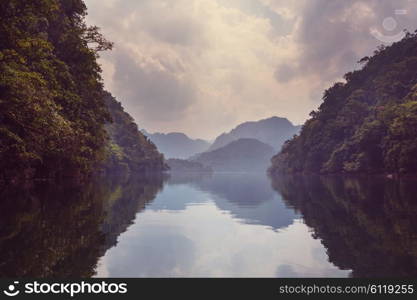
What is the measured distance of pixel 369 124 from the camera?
76.0 m

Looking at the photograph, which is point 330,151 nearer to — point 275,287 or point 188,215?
point 188,215

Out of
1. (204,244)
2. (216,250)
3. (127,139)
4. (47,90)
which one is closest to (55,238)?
(204,244)

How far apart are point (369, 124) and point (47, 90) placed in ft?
226

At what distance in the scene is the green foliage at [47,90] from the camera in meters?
20.0

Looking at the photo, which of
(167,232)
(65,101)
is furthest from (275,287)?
(65,101)

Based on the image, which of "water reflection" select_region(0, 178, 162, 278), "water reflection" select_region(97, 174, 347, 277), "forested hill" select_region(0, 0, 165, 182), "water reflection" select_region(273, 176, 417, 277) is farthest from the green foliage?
"water reflection" select_region(273, 176, 417, 277)

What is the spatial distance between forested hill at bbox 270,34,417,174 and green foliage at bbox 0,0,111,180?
49.1m

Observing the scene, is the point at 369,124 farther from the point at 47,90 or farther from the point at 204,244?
the point at 204,244

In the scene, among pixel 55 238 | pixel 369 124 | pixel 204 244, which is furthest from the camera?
pixel 369 124

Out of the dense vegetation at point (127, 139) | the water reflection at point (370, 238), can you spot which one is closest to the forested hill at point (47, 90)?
the water reflection at point (370, 238)

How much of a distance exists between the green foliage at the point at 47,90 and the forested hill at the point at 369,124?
49.1 meters

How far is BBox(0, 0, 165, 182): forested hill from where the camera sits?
65.6 ft

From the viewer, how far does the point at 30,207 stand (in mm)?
18438

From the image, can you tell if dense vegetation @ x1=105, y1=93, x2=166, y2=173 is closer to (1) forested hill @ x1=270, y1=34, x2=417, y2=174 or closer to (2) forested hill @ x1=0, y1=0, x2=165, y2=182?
(1) forested hill @ x1=270, y1=34, x2=417, y2=174
